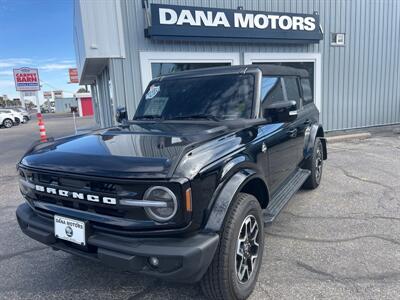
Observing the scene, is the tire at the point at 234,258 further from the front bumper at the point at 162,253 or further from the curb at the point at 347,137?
the curb at the point at 347,137

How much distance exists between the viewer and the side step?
3.04 metres

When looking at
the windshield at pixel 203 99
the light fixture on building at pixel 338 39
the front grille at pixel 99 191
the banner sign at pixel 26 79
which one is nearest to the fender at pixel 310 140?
the windshield at pixel 203 99

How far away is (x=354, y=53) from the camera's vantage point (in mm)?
10836

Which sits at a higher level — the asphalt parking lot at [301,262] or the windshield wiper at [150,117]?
the windshield wiper at [150,117]

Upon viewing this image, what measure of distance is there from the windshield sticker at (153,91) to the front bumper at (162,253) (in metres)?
2.19

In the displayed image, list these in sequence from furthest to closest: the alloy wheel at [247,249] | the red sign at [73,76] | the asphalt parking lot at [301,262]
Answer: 1. the red sign at [73,76]
2. the asphalt parking lot at [301,262]
3. the alloy wheel at [247,249]

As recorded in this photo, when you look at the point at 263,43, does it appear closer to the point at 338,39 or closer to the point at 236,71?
the point at 338,39

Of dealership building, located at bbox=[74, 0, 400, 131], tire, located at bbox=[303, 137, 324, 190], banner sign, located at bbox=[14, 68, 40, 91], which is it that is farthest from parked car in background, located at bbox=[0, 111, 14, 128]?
tire, located at bbox=[303, 137, 324, 190]

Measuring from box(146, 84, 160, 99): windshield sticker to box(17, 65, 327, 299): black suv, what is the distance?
730 millimetres

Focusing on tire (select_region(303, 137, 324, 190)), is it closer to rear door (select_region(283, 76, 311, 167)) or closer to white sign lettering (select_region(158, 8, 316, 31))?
rear door (select_region(283, 76, 311, 167))

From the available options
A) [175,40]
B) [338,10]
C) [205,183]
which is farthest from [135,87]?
[338,10]

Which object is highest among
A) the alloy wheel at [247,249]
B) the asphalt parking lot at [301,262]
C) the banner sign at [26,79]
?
the banner sign at [26,79]

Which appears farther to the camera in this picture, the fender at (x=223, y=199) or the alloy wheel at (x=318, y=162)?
the alloy wheel at (x=318, y=162)

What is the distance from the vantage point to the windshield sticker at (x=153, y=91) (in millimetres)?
3969
